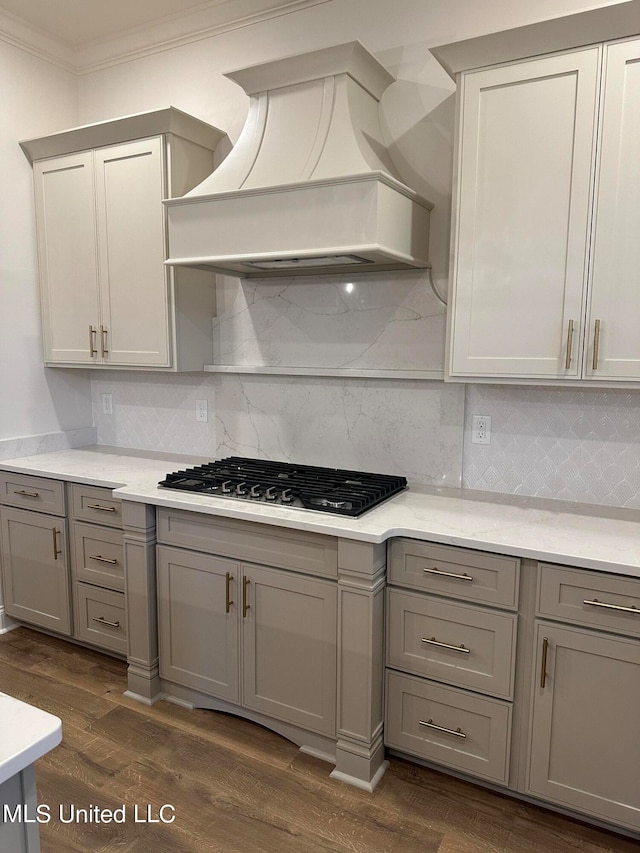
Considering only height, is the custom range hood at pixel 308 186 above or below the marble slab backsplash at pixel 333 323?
above

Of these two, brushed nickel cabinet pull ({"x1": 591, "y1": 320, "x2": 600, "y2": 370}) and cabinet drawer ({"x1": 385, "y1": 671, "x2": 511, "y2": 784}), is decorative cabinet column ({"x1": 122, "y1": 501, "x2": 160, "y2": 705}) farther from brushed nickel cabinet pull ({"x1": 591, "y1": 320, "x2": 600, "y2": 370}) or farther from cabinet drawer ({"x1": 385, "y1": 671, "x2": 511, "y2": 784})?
brushed nickel cabinet pull ({"x1": 591, "y1": 320, "x2": 600, "y2": 370})

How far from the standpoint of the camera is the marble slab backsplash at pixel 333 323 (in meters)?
2.67

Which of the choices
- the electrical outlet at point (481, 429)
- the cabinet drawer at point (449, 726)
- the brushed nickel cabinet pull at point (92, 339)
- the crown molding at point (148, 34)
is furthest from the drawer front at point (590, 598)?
the crown molding at point (148, 34)

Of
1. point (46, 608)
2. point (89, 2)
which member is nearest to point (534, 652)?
point (46, 608)

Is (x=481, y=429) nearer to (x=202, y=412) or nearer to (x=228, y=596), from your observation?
(x=228, y=596)

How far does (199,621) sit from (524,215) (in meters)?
1.96

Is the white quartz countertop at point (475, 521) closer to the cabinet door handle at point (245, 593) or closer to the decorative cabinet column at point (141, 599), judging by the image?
the decorative cabinet column at point (141, 599)

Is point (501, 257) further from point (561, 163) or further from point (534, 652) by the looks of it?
point (534, 652)

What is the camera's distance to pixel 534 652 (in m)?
1.96

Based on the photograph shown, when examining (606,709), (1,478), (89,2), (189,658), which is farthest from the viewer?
(1,478)

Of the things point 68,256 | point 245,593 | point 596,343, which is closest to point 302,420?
point 245,593

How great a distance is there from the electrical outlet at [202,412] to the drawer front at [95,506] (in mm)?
696

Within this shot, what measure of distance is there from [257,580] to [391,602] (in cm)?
52

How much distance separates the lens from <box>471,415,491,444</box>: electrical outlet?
2.59 m
